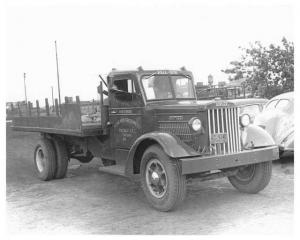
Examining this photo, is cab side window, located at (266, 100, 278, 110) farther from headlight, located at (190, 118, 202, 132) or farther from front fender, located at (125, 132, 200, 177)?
front fender, located at (125, 132, 200, 177)

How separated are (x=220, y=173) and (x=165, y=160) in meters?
1.00

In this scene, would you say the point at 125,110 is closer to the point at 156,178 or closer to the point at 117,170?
the point at 117,170

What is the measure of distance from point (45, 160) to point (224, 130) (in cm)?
400

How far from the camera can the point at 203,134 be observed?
18.9 feet

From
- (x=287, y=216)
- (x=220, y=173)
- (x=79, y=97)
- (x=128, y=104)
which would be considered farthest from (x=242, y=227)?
(x=79, y=97)

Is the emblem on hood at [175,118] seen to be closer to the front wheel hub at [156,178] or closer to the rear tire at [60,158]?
the front wheel hub at [156,178]

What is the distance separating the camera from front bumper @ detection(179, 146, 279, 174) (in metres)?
5.30

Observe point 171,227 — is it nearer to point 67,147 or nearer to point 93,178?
point 93,178

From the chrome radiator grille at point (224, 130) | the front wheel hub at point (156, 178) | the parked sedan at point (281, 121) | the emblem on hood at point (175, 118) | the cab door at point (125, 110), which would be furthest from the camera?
the parked sedan at point (281, 121)

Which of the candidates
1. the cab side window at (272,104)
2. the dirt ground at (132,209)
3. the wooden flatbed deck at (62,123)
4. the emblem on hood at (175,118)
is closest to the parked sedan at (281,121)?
the cab side window at (272,104)

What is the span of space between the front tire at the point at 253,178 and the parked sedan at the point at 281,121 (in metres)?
2.53

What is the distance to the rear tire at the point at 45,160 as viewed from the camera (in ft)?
26.9

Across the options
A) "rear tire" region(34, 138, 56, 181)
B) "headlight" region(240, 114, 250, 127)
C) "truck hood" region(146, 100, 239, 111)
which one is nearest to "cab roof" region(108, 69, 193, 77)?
"truck hood" region(146, 100, 239, 111)

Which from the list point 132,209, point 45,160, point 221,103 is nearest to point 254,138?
point 221,103
